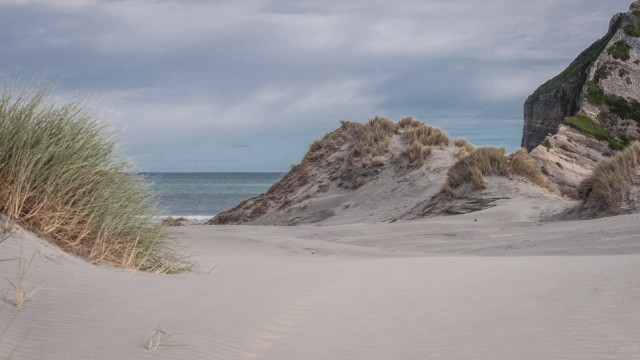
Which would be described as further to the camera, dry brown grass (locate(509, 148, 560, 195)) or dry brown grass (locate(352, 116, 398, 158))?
dry brown grass (locate(352, 116, 398, 158))

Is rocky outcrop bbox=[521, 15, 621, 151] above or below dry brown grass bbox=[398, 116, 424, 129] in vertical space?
above

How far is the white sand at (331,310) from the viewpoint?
12.7 ft

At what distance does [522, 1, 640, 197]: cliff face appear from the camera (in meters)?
21.3

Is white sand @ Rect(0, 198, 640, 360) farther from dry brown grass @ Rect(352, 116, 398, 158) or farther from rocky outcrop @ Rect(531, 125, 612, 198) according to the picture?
rocky outcrop @ Rect(531, 125, 612, 198)

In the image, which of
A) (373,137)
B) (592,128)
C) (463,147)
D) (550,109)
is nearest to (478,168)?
(463,147)

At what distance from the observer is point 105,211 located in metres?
6.56

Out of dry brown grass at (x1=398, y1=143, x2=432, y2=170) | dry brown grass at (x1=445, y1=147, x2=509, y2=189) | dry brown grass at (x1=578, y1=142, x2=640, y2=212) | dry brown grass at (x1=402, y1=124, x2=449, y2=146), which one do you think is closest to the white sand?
dry brown grass at (x1=578, y1=142, x2=640, y2=212)

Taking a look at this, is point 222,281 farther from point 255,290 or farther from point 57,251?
point 57,251

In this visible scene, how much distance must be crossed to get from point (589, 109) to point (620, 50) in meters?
4.11

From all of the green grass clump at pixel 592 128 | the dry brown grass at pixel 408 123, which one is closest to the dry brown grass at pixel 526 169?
the dry brown grass at pixel 408 123

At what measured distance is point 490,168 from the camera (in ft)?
52.2

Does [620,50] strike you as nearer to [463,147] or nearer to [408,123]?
[408,123]

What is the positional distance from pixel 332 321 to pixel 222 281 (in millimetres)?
1542

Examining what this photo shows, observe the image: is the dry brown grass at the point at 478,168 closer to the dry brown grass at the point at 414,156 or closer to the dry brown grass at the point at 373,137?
the dry brown grass at the point at 414,156
